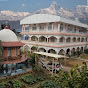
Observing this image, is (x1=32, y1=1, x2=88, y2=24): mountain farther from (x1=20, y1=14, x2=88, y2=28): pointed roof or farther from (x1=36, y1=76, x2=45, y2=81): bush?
(x1=36, y1=76, x2=45, y2=81): bush

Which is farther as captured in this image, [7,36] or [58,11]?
[58,11]

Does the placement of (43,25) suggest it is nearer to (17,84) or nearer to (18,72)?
(18,72)

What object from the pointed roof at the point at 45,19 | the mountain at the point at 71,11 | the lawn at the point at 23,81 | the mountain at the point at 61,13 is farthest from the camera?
the mountain at the point at 71,11

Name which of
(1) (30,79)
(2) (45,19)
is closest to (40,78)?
(1) (30,79)

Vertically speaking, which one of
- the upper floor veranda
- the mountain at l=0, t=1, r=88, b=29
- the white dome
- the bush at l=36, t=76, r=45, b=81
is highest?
the mountain at l=0, t=1, r=88, b=29

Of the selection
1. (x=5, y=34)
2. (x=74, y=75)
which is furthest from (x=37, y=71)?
(x=74, y=75)

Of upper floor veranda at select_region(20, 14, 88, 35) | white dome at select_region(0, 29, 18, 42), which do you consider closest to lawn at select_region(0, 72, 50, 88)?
white dome at select_region(0, 29, 18, 42)

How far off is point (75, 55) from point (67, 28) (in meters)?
7.41

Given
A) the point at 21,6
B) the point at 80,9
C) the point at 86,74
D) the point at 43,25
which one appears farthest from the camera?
the point at 21,6

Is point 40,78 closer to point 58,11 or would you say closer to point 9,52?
point 9,52

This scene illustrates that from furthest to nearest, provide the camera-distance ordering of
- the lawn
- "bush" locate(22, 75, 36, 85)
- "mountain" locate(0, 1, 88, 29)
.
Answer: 1. "mountain" locate(0, 1, 88, 29)
2. "bush" locate(22, 75, 36, 85)
3. the lawn

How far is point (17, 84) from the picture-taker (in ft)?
38.1

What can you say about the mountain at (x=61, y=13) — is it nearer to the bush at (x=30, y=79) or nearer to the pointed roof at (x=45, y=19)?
the pointed roof at (x=45, y=19)

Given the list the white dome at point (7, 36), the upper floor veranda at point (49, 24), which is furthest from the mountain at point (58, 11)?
the white dome at point (7, 36)
